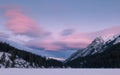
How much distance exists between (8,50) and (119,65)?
275 ft

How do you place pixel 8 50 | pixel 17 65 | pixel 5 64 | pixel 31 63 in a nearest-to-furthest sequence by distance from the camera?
pixel 5 64 < pixel 17 65 < pixel 31 63 < pixel 8 50

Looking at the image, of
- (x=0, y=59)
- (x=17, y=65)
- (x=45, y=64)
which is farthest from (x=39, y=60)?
(x=0, y=59)

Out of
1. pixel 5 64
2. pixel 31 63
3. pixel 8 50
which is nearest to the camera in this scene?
pixel 5 64

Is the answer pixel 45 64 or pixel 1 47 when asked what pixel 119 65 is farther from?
pixel 1 47

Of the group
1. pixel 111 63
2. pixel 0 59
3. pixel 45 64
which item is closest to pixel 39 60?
pixel 45 64

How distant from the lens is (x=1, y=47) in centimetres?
19175

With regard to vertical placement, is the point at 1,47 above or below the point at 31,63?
above

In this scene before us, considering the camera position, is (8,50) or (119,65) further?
(8,50)

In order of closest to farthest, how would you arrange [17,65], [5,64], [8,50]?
1. [5,64]
2. [17,65]
3. [8,50]

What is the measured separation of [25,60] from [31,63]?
5337mm

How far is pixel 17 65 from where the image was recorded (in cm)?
16925

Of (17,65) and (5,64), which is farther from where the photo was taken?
(17,65)

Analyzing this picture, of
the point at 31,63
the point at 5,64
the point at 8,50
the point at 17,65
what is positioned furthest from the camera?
the point at 8,50

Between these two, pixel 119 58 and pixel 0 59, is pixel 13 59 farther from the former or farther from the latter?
pixel 119 58
